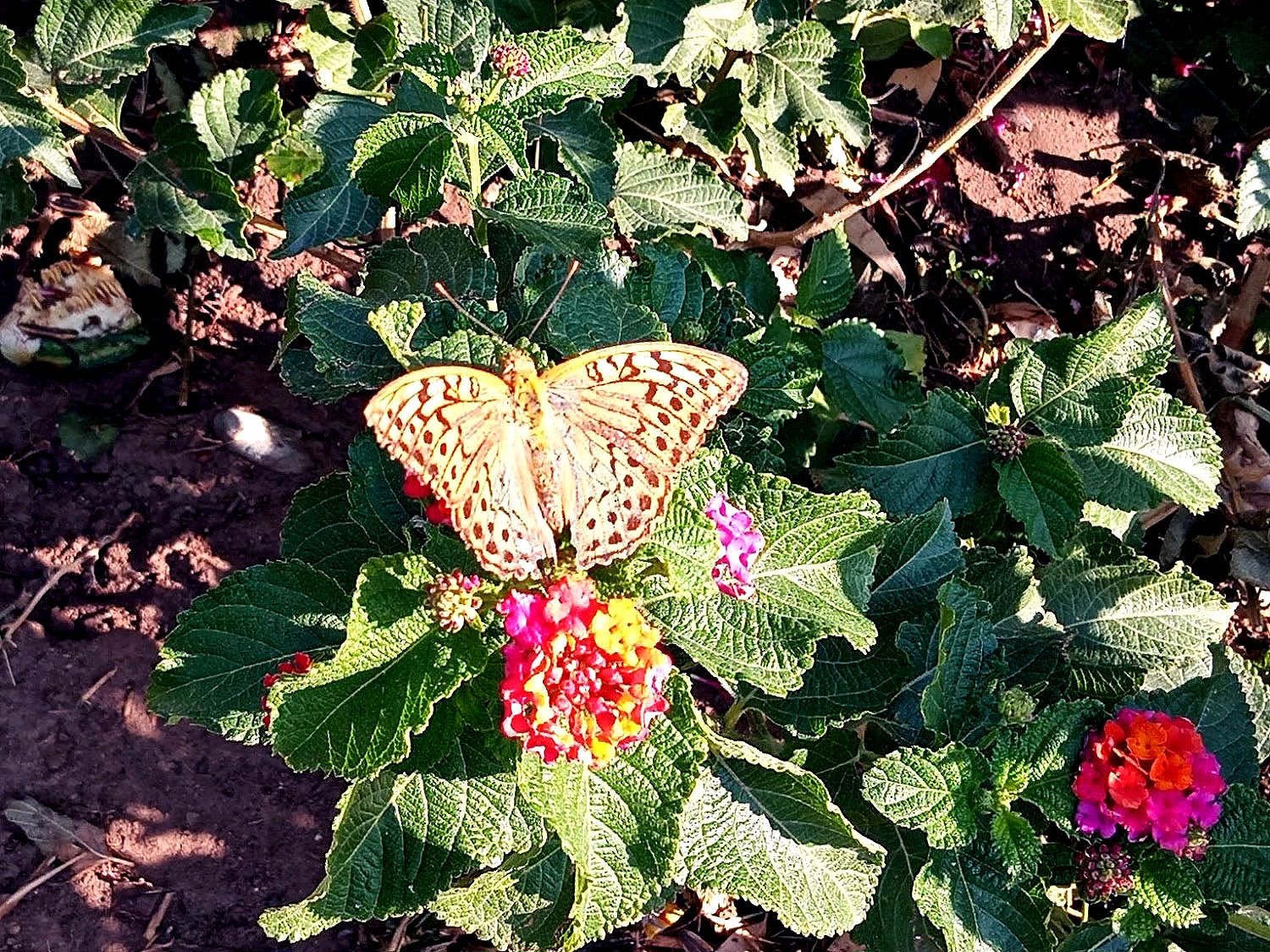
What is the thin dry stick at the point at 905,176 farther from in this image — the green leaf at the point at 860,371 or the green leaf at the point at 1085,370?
the green leaf at the point at 1085,370

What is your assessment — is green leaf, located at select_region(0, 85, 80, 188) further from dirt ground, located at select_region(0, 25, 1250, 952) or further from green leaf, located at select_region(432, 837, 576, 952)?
green leaf, located at select_region(432, 837, 576, 952)

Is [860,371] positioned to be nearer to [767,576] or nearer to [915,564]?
[915,564]

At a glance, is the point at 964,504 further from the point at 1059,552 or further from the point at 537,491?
the point at 537,491

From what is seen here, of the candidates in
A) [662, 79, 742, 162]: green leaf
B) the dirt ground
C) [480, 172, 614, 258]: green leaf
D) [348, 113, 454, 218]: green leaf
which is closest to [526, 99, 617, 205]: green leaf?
[480, 172, 614, 258]: green leaf

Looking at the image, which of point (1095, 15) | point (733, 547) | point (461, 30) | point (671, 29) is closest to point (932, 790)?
point (733, 547)

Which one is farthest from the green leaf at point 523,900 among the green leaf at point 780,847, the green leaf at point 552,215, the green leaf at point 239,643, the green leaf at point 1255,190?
the green leaf at point 1255,190

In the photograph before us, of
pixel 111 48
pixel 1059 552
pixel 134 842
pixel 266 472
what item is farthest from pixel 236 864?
pixel 1059 552
